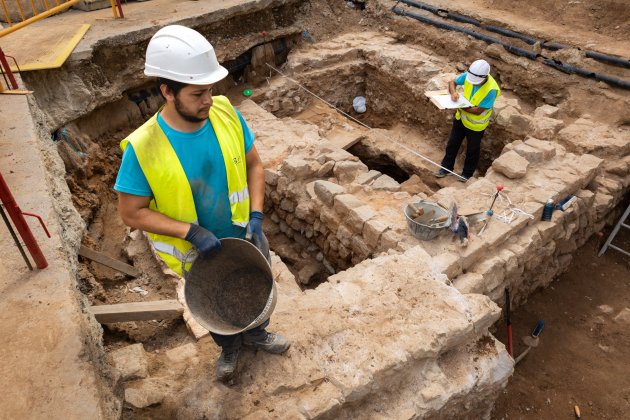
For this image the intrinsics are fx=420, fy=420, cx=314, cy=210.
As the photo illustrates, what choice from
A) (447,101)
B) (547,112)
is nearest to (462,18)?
(547,112)

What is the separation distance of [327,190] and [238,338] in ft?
8.59

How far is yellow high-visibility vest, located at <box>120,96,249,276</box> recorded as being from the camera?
7.29 ft

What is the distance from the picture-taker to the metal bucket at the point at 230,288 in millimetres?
2412

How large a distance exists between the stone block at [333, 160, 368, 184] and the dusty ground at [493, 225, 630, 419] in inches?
101

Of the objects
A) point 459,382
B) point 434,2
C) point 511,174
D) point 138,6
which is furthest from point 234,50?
point 459,382

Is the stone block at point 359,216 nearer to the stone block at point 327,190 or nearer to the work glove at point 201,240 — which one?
the stone block at point 327,190

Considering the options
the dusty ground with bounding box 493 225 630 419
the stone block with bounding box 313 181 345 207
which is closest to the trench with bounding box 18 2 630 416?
the stone block with bounding box 313 181 345 207

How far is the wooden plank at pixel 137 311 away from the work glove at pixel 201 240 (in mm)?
1328

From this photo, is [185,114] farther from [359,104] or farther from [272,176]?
[359,104]

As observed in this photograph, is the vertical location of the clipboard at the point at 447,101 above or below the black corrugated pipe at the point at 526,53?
below

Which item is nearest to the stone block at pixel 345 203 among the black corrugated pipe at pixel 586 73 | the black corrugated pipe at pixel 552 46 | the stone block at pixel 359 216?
the stone block at pixel 359 216

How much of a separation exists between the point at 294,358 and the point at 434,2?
888cm

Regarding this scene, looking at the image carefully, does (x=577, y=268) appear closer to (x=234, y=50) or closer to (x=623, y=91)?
(x=623, y=91)

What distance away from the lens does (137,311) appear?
328cm
